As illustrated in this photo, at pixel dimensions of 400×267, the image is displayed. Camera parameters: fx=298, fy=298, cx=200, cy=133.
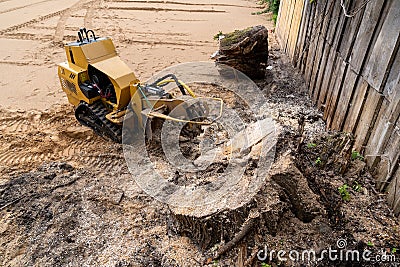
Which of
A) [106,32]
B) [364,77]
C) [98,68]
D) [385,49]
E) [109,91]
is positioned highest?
[385,49]

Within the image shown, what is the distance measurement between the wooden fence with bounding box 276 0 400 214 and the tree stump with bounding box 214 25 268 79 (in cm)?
141

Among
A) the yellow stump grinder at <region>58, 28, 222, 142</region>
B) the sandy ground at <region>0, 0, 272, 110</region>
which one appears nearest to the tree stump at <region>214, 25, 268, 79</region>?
the yellow stump grinder at <region>58, 28, 222, 142</region>

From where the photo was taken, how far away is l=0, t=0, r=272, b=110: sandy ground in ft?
27.3

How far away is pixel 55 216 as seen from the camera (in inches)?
159

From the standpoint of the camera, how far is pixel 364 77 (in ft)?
12.3

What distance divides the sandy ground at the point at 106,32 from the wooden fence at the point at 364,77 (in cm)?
480

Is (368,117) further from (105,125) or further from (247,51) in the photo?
(105,125)

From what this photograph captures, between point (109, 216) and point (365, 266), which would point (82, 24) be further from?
point (365, 266)

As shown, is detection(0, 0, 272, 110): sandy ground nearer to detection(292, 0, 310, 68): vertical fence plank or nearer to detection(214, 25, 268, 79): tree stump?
detection(214, 25, 268, 79): tree stump

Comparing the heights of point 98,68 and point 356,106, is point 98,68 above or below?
below

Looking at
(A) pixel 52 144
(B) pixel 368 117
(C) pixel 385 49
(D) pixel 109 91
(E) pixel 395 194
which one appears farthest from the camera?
(A) pixel 52 144

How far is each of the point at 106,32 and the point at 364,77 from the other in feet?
33.9

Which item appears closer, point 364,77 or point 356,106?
point 364,77

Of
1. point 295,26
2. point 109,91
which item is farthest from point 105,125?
point 295,26
